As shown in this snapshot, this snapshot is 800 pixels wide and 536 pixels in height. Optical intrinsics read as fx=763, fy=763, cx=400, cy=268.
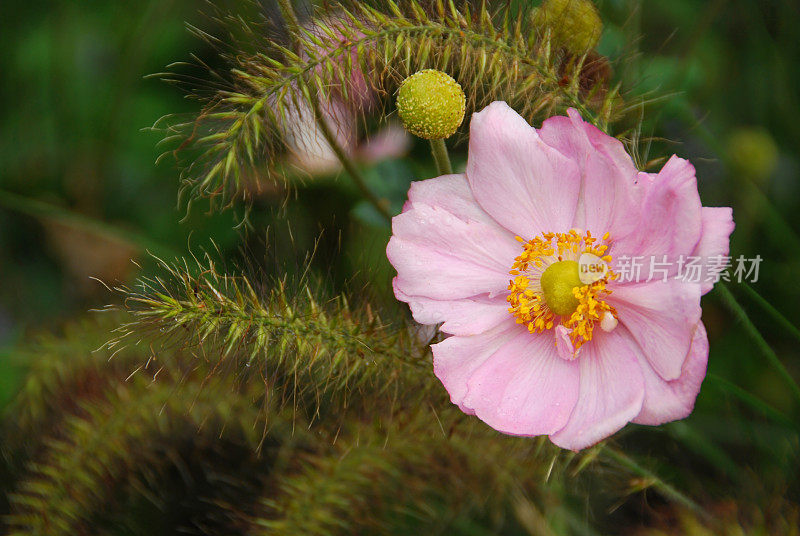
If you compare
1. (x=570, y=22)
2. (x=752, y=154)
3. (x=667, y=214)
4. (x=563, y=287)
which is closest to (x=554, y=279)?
(x=563, y=287)

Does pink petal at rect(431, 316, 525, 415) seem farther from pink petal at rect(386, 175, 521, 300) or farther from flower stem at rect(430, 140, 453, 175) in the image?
flower stem at rect(430, 140, 453, 175)

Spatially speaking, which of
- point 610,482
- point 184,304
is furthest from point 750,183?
point 184,304

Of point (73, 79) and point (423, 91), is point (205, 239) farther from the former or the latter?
point (423, 91)

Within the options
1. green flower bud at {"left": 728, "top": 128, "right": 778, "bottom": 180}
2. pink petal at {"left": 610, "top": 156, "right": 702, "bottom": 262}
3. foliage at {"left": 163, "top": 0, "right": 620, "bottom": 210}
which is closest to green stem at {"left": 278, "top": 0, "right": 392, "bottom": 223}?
foliage at {"left": 163, "top": 0, "right": 620, "bottom": 210}

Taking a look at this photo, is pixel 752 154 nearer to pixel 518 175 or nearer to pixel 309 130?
pixel 518 175

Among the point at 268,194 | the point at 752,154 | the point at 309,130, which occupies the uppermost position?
the point at 309,130
